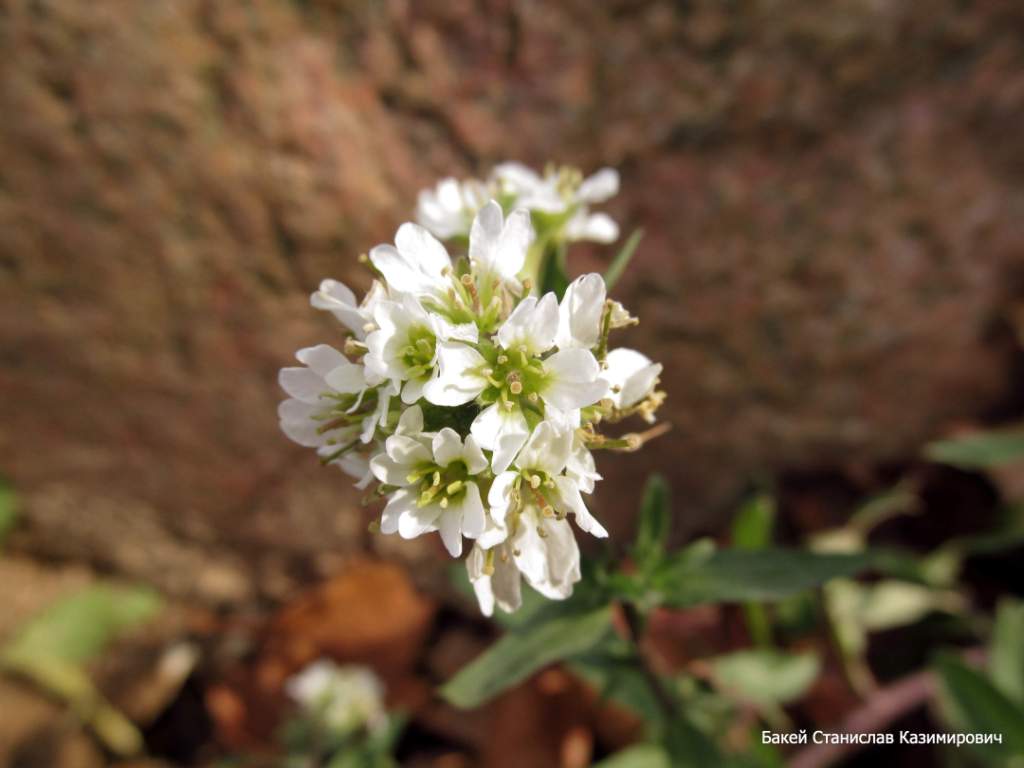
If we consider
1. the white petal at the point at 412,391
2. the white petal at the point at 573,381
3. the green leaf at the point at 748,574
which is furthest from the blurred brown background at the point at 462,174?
the white petal at the point at 573,381

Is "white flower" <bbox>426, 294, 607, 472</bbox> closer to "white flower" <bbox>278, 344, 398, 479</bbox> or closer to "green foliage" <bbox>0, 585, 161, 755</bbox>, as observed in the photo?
"white flower" <bbox>278, 344, 398, 479</bbox>

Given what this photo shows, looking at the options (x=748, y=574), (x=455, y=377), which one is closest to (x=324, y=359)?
(x=455, y=377)

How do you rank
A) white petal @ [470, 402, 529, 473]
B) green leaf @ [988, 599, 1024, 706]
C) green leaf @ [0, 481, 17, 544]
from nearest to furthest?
1. white petal @ [470, 402, 529, 473]
2. green leaf @ [988, 599, 1024, 706]
3. green leaf @ [0, 481, 17, 544]

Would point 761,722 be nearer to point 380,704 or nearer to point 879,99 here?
point 380,704

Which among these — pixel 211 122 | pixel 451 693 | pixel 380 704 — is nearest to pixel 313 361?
pixel 451 693

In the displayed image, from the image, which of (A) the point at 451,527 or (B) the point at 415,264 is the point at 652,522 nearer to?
(A) the point at 451,527

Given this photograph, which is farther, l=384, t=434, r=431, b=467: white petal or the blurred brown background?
the blurred brown background

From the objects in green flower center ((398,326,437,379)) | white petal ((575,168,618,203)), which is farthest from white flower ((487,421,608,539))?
white petal ((575,168,618,203))
